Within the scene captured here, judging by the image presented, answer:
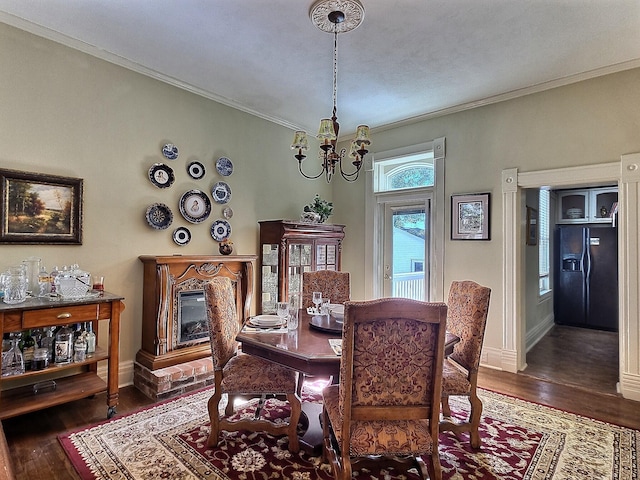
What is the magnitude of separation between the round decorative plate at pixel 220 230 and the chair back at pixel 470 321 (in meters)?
2.62

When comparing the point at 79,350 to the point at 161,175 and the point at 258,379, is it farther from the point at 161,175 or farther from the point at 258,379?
the point at 161,175

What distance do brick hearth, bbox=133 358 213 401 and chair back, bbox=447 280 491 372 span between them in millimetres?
2223

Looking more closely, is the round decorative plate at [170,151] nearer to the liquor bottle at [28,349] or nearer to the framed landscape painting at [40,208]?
the framed landscape painting at [40,208]

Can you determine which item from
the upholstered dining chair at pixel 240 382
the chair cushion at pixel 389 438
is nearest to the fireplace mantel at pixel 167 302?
the upholstered dining chair at pixel 240 382

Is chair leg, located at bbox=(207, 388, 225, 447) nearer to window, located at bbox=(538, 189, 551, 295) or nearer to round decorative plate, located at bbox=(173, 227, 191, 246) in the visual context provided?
round decorative plate, located at bbox=(173, 227, 191, 246)

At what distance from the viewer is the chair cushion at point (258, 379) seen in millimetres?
2234

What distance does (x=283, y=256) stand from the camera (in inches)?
168

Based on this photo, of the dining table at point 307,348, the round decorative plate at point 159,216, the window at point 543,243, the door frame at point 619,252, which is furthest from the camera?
the window at point 543,243

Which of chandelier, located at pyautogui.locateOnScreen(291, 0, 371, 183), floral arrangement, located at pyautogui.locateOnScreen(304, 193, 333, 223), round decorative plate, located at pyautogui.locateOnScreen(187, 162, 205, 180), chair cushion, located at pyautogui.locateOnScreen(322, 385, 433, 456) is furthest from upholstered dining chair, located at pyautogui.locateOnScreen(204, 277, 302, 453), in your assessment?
floral arrangement, located at pyautogui.locateOnScreen(304, 193, 333, 223)

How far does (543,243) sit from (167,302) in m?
5.52

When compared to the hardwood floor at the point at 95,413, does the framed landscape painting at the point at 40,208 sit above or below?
above

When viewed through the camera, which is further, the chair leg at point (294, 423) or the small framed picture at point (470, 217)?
the small framed picture at point (470, 217)

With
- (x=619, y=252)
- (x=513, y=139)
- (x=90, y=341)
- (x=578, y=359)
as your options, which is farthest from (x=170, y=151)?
(x=578, y=359)

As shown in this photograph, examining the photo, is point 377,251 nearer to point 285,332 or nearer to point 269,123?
point 269,123
